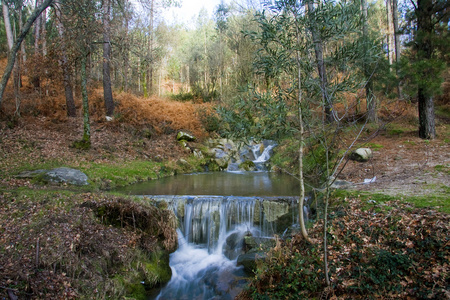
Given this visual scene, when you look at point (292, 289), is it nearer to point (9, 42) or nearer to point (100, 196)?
point (100, 196)

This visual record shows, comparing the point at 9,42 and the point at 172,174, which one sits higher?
the point at 9,42

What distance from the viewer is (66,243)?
213 inches

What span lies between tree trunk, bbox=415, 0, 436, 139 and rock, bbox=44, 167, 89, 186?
41.5ft

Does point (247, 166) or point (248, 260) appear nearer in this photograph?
point (248, 260)

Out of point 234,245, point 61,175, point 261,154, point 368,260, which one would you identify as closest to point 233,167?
point 261,154

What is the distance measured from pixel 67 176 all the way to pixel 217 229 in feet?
18.2

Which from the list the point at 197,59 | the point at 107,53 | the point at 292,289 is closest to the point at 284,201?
the point at 292,289

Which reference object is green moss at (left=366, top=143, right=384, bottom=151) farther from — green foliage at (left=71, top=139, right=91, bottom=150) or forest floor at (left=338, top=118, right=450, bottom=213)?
green foliage at (left=71, top=139, right=91, bottom=150)

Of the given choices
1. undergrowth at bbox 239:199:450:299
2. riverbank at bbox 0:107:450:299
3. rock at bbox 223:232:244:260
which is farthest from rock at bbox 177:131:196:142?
undergrowth at bbox 239:199:450:299

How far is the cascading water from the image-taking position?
7148 millimetres

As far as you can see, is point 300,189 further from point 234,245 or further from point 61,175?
point 61,175

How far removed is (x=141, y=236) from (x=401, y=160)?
338 inches

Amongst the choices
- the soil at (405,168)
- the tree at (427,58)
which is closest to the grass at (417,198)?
the soil at (405,168)

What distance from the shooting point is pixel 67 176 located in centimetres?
991
